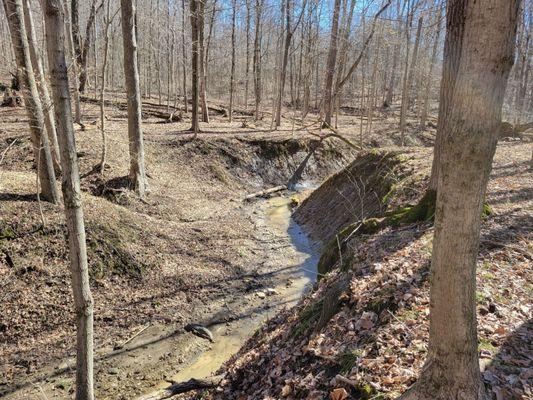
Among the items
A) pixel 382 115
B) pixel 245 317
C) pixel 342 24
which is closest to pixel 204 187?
pixel 245 317

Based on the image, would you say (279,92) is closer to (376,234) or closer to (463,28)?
(376,234)

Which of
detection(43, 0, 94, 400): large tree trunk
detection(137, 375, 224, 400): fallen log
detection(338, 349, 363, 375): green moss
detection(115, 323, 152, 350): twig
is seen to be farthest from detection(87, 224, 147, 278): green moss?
detection(338, 349, 363, 375): green moss

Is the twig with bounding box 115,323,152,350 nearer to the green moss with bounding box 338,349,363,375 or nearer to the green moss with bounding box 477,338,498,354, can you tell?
the green moss with bounding box 338,349,363,375

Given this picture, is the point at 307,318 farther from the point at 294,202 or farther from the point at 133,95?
the point at 294,202

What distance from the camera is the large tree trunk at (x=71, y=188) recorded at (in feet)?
13.1

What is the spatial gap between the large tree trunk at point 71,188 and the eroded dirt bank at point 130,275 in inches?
81.0

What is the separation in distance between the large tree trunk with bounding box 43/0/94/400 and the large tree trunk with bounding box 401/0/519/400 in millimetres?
3664

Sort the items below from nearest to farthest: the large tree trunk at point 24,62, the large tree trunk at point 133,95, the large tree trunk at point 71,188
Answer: the large tree trunk at point 71,188, the large tree trunk at point 24,62, the large tree trunk at point 133,95

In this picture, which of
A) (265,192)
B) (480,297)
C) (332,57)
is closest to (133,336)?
(480,297)

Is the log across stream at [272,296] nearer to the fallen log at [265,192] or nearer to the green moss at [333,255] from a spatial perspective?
the fallen log at [265,192]

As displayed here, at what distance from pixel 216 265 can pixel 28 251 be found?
4374 millimetres

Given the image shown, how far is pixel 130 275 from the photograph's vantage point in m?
9.06

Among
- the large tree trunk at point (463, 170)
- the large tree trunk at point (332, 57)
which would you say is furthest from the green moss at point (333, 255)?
the large tree trunk at point (332, 57)

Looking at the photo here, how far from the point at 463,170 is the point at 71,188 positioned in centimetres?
387
